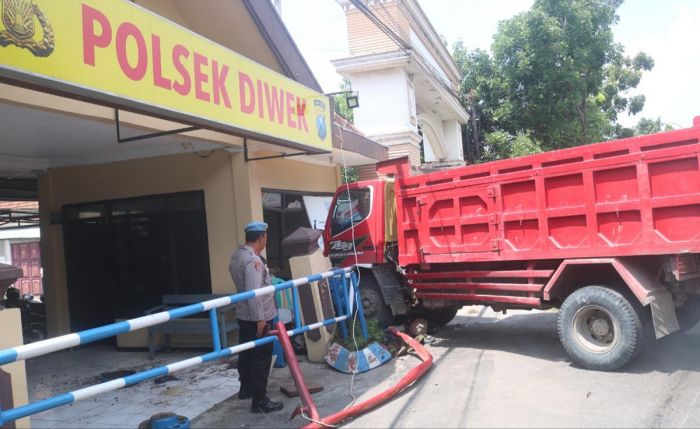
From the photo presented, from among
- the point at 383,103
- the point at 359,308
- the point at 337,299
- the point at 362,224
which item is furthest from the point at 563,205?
the point at 383,103

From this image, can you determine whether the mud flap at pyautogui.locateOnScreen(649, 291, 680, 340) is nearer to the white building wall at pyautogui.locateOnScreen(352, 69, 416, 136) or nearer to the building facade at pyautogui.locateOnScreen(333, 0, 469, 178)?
the building facade at pyautogui.locateOnScreen(333, 0, 469, 178)

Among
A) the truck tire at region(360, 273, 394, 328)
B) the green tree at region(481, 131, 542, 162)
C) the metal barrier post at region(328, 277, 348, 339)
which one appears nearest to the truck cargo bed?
the truck tire at region(360, 273, 394, 328)

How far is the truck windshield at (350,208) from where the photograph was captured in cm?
808

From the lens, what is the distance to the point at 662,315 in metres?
5.19

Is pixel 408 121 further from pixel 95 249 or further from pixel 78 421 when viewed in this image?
pixel 78 421

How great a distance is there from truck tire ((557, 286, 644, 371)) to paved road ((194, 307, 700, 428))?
0.54 feet

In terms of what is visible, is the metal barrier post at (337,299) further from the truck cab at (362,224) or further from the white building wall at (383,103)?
the white building wall at (383,103)

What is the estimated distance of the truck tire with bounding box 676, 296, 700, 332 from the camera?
233 inches

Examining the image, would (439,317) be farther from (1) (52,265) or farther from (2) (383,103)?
(2) (383,103)

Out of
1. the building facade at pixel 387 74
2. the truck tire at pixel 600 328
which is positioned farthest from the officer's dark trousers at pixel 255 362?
the building facade at pixel 387 74

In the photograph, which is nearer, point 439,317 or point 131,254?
point 439,317

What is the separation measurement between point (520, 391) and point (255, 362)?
2505 millimetres

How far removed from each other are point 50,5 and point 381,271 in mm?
5347

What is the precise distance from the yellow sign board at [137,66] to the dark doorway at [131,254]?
2.98m
